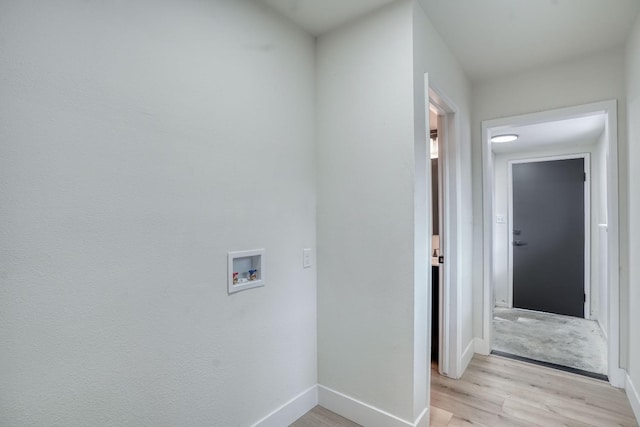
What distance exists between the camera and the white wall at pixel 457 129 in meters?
→ 1.88

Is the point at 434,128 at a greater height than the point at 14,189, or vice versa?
the point at 434,128

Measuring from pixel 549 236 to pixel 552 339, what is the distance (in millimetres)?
1602

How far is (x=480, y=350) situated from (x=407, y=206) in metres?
2.06

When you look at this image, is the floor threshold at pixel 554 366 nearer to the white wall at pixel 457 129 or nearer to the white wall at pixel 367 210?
the white wall at pixel 457 129

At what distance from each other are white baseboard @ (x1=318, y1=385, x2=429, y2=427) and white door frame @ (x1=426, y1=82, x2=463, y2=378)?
0.73 m

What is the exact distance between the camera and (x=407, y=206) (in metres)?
1.80

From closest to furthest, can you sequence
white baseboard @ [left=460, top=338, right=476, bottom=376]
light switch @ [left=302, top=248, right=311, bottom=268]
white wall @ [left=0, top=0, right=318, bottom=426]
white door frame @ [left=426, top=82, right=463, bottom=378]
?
white wall @ [left=0, top=0, right=318, bottom=426] → light switch @ [left=302, top=248, right=311, bottom=268] → white door frame @ [left=426, top=82, right=463, bottom=378] → white baseboard @ [left=460, top=338, right=476, bottom=376]

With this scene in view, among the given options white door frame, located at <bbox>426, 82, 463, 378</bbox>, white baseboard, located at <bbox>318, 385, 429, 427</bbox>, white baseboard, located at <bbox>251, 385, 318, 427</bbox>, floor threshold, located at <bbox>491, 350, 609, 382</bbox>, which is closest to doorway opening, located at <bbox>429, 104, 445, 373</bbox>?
white door frame, located at <bbox>426, 82, 463, 378</bbox>

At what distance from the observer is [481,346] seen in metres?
2.98

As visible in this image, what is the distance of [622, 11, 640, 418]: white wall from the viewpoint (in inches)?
79.0

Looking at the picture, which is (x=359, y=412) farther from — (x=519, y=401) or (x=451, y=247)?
(x=451, y=247)

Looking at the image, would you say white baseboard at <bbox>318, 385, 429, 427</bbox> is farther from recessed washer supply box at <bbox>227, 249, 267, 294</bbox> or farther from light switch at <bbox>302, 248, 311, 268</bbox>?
recessed washer supply box at <bbox>227, 249, 267, 294</bbox>

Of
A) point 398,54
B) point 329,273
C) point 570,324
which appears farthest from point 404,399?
point 570,324

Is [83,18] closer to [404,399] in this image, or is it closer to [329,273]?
[329,273]
